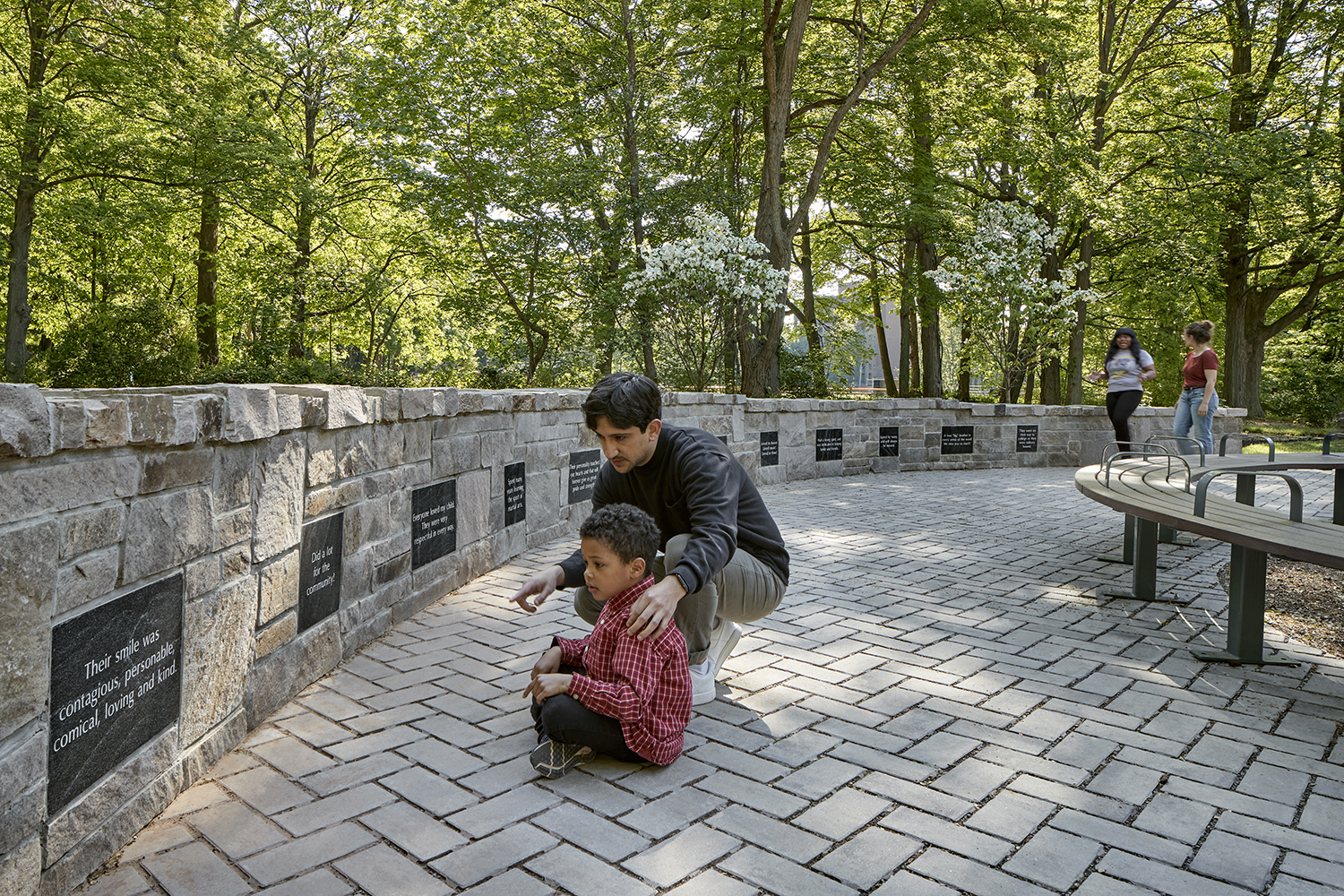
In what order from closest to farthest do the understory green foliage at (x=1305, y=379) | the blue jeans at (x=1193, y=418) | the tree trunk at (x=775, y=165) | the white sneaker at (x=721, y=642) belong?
1. the white sneaker at (x=721, y=642)
2. the blue jeans at (x=1193, y=418)
3. the tree trunk at (x=775, y=165)
4. the understory green foliage at (x=1305, y=379)

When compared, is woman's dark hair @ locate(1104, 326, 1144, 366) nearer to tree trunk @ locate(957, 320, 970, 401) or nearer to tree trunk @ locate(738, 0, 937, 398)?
tree trunk @ locate(738, 0, 937, 398)

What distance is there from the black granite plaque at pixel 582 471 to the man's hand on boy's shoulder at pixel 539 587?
14.1 ft

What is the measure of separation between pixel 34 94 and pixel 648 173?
388 inches

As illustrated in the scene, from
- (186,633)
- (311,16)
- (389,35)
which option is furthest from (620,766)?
(311,16)

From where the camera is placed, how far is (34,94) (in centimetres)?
1427

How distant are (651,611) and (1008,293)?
1504 cm

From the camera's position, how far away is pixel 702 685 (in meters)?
3.55

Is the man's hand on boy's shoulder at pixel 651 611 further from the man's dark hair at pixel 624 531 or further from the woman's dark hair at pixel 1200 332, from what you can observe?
the woman's dark hair at pixel 1200 332

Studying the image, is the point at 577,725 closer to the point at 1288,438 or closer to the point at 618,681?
the point at 618,681

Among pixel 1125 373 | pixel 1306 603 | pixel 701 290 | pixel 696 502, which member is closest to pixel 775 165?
pixel 701 290

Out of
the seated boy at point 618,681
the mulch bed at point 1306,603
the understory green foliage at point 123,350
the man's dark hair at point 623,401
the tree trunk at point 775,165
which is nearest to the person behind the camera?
the seated boy at point 618,681

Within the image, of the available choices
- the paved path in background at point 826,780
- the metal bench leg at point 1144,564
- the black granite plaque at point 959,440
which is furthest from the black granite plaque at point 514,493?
the black granite plaque at point 959,440

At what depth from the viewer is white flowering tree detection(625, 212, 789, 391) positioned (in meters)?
12.8

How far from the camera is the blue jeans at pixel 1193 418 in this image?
8.72 meters
